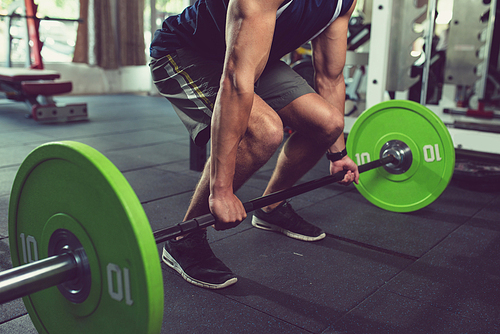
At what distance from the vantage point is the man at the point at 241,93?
97cm

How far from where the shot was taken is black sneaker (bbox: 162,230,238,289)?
3.95 feet

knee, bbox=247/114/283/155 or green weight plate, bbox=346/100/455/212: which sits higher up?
knee, bbox=247/114/283/155

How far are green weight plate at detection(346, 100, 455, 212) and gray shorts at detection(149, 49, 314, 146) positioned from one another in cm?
62

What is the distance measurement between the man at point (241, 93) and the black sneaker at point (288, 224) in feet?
0.46

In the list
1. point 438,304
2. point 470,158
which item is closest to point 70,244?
point 438,304

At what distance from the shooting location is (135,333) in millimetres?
726

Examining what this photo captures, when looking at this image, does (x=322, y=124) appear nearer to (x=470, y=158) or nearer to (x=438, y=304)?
(x=438, y=304)

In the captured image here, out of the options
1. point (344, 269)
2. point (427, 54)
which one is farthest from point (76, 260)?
point (427, 54)

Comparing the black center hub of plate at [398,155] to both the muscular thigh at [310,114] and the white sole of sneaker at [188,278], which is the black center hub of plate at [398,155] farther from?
the white sole of sneaker at [188,278]

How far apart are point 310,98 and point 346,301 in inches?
24.0

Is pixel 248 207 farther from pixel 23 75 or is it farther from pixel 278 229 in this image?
pixel 23 75

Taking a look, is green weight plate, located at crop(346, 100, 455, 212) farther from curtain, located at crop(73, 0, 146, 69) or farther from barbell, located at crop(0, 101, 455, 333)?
curtain, located at crop(73, 0, 146, 69)

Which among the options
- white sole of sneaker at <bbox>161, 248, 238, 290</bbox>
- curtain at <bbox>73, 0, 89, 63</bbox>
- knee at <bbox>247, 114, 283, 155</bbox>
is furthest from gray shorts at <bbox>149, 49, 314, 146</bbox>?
curtain at <bbox>73, 0, 89, 63</bbox>

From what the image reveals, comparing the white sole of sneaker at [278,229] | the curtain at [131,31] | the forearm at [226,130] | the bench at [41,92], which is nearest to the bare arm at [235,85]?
the forearm at [226,130]
